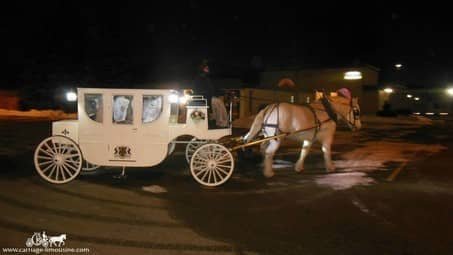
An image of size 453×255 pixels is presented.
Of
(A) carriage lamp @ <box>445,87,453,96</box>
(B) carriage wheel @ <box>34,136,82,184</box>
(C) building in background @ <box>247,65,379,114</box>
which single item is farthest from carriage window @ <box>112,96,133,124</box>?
(A) carriage lamp @ <box>445,87,453,96</box>

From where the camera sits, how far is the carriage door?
940cm

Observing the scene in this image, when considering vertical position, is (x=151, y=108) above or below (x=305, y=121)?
above

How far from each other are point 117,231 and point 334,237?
289 centimetres

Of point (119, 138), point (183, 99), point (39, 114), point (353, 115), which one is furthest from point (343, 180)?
point (39, 114)

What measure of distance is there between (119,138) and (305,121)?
4114 millimetres

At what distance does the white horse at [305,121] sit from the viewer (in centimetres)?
1050

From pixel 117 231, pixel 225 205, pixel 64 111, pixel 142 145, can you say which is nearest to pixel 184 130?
pixel 142 145

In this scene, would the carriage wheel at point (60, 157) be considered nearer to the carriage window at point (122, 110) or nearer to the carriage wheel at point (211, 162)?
the carriage window at point (122, 110)

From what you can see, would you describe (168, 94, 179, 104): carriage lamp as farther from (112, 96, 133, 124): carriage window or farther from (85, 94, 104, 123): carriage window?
(85, 94, 104, 123): carriage window

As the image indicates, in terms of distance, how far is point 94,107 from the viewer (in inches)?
372

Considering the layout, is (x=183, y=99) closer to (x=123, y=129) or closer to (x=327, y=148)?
(x=123, y=129)

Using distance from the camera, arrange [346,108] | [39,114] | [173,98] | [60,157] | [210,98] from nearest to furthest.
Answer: [60,157] → [173,98] → [210,98] → [346,108] → [39,114]

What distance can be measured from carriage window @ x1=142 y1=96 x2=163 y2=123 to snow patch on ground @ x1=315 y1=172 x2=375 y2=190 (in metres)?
3.68

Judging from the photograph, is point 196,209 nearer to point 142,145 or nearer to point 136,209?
point 136,209
